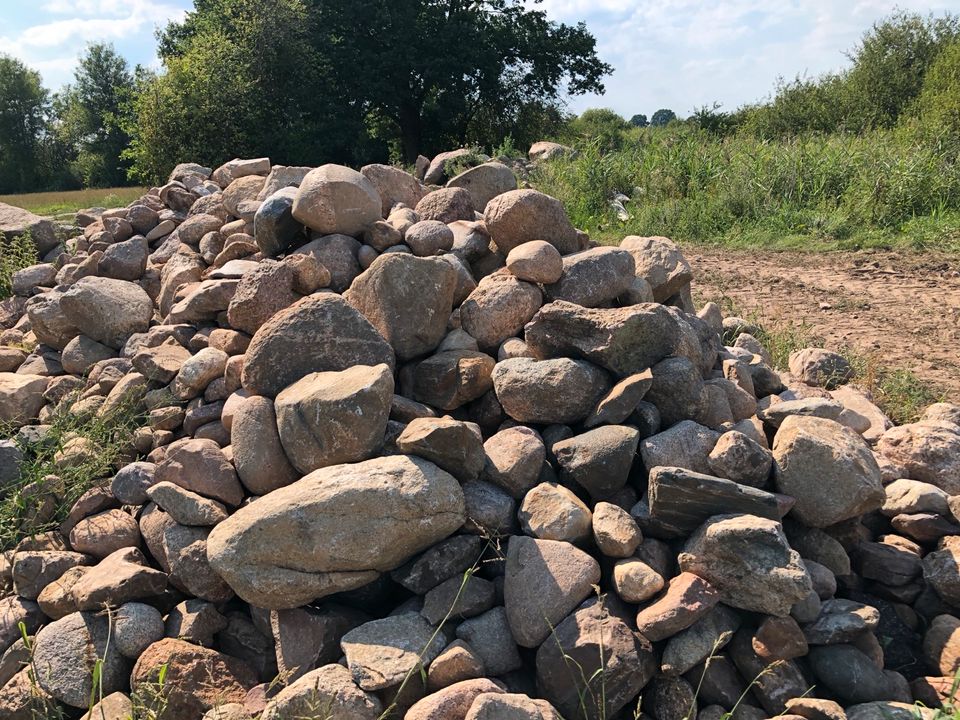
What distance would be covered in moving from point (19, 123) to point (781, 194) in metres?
46.9

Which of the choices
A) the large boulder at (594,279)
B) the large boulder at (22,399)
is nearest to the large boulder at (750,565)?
the large boulder at (594,279)

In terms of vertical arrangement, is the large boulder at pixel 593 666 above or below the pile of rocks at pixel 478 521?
below

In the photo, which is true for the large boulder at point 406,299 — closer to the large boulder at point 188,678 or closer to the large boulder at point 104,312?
the large boulder at point 188,678

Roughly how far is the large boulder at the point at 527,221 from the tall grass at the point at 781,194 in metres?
4.98

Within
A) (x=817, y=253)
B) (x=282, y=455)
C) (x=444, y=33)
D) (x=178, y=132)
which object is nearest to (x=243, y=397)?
(x=282, y=455)

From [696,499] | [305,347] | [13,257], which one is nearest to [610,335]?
[696,499]

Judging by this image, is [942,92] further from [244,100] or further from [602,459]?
[602,459]

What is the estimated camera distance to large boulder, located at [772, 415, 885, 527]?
9.96 feet

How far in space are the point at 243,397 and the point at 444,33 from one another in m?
18.8

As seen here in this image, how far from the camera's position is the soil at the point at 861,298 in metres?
5.67

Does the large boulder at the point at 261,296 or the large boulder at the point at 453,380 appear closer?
the large boulder at the point at 453,380

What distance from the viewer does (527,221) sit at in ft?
13.8

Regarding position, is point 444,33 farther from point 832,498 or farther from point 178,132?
point 832,498

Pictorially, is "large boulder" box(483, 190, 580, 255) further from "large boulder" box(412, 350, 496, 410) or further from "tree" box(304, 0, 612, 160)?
"tree" box(304, 0, 612, 160)
